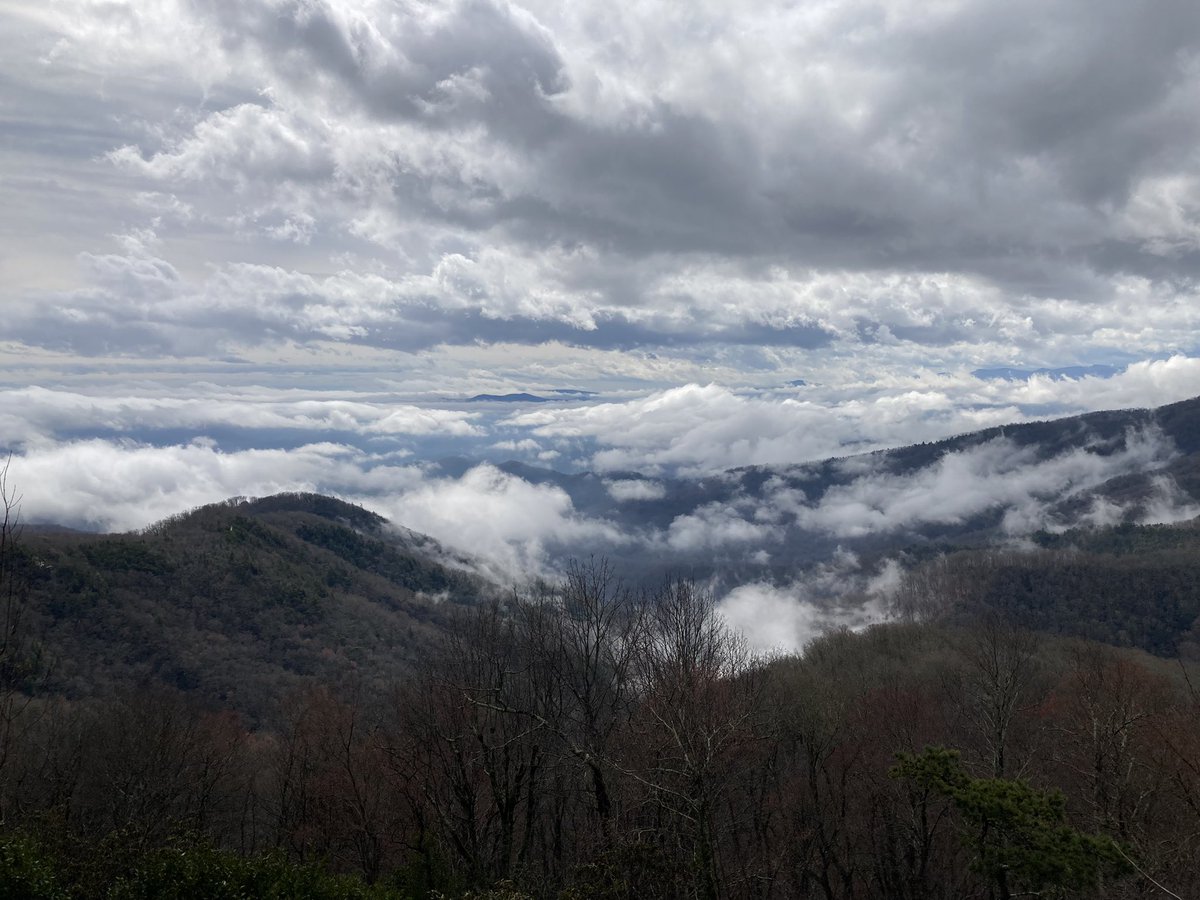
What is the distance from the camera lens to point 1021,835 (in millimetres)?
17641

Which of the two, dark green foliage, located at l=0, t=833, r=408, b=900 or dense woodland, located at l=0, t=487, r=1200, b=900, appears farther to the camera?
dense woodland, located at l=0, t=487, r=1200, b=900

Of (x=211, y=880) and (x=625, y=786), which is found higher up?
(x=211, y=880)

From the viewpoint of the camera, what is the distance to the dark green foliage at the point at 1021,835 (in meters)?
16.2

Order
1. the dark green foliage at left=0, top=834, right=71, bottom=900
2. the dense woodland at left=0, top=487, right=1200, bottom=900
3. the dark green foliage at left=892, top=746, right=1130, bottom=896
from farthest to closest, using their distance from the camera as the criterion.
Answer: the dense woodland at left=0, top=487, right=1200, bottom=900, the dark green foliage at left=892, top=746, right=1130, bottom=896, the dark green foliage at left=0, top=834, right=71, bottom=900

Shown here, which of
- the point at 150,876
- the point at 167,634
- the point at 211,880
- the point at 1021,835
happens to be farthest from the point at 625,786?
the point at 167,634

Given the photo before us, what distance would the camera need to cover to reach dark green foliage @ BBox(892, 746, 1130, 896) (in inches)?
638

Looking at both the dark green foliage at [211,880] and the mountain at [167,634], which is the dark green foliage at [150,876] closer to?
the dark green foliage at [211,880]

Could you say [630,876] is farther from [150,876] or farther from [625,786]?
[150,876]

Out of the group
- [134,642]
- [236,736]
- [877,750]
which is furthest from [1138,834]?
[134,642]

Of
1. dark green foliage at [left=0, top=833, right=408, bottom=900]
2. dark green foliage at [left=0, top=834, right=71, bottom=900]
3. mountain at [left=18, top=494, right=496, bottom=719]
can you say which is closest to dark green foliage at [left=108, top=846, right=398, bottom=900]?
dark green foliage at [left=0, top=833, right=408, bottom=900]

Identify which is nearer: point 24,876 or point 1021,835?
point 24,876

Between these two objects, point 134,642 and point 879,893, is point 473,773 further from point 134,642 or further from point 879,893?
point 134,642

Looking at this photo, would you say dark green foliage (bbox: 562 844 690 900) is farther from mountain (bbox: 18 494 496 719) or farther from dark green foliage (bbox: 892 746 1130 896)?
mountain (bbox: 18 494 496 719)

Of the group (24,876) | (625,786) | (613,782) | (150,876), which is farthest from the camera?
(613,782)
